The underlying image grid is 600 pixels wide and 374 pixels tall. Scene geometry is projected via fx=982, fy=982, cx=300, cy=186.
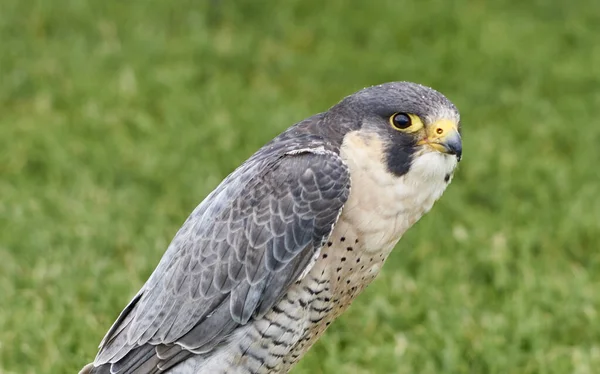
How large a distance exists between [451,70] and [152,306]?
190 inches

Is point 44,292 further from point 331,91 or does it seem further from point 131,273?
point 331,91

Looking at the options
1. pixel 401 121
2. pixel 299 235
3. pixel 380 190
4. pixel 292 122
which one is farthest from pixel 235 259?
A: pixel 292 122

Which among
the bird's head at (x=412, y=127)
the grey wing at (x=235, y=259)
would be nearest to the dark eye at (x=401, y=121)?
the bird's head at (x=412, y=127)

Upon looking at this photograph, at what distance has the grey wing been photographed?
3293mm

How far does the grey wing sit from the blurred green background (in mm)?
1162

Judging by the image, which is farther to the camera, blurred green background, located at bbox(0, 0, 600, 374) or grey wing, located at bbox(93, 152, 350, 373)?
blurred green background, located at bbox(0, 0, 600, 374)

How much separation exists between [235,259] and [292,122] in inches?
144

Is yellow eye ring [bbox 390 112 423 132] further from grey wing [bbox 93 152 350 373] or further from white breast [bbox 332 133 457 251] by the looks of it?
grey wing [bbox 93 152 350 373]

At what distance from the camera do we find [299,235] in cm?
329

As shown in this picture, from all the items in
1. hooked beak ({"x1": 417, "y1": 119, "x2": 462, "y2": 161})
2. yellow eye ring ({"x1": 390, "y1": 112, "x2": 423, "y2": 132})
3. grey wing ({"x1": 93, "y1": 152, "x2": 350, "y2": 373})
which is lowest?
grey wing ({"x1": 93, "y1": 152, "x2": 350, "y2": 373})

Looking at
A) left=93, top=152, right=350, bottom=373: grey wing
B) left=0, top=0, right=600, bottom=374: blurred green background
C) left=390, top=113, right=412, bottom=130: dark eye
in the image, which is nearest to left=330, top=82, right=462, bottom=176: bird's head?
left=390, top=113, right=412, bottom=130: dark eye

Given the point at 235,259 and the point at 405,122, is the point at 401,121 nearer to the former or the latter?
the point at 405,122

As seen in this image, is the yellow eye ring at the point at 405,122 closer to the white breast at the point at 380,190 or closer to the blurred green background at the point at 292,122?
the white breast at the point at 380,190

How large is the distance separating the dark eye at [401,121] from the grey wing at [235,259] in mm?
230
